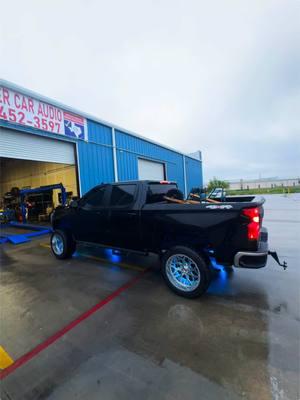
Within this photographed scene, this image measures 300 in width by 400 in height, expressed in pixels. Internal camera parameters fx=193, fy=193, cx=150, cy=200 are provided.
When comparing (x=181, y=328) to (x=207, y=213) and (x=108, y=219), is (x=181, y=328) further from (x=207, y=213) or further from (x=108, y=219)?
(x=108, y=219)

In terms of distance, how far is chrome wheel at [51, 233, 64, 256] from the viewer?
4.86 meters

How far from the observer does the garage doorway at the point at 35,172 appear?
7121 mm

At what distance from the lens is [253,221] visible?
2613 mm

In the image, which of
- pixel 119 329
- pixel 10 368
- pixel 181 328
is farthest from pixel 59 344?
pixel 181 328

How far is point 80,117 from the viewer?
8.94 meters

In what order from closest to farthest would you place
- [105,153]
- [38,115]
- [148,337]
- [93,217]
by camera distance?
1. [148,337]
2. [93,217]
3. [38,115]
4. [105,153]

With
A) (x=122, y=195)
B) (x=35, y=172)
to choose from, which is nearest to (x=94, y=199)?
(x=122, y=195)

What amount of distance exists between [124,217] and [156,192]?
2.61ft

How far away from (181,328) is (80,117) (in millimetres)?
9245

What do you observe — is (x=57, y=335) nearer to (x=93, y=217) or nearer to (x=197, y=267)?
(x=197, y=267)

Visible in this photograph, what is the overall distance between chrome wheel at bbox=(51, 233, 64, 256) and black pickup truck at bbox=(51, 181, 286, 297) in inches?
30.5

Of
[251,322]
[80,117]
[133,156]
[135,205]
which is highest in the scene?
[80,117]

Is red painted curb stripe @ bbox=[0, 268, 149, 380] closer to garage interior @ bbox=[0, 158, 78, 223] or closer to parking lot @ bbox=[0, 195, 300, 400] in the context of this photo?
parking lot @ bbox=[0, 195, 300, 400]

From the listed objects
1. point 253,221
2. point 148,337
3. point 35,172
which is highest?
point 35,172
